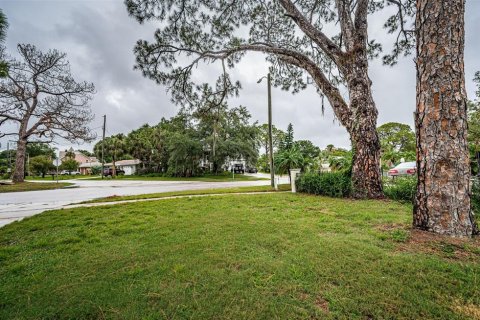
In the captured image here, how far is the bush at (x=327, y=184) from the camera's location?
24.0ft

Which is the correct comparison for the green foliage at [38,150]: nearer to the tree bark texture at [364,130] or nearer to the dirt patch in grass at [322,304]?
the tree bark texture at [364,130]

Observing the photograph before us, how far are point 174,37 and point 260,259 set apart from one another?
25.0ft

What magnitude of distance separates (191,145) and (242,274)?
24244 mm

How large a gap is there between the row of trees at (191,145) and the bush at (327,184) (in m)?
13.2

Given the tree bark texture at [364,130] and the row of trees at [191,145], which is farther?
the row of trees at [191,145]

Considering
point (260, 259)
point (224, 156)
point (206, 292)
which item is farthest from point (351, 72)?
point (224, 156)

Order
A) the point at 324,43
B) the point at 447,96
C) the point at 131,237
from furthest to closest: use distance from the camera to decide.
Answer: the point at 324,43
the point at 131,237
the point at 447,96

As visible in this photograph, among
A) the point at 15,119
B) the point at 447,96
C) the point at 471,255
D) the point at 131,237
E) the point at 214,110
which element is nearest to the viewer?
the point at 471,255

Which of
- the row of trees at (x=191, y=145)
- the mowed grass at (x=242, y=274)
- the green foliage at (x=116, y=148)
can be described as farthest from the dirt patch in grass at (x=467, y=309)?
the green foliage at (x=116, y=148)

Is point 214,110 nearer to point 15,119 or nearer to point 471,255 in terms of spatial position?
point 471,255

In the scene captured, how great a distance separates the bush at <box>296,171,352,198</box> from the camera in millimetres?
7320

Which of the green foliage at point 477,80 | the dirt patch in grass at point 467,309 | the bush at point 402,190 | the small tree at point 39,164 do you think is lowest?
the dirt patch in grass at point 467,309

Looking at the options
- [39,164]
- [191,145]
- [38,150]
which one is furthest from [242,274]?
[38,150]

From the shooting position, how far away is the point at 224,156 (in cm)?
2606
